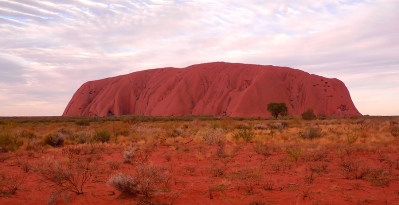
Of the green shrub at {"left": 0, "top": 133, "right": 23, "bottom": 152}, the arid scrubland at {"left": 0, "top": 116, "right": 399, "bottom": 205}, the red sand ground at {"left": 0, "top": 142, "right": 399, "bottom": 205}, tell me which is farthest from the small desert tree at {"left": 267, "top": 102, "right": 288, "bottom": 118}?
the red sand ground at {"left": 0, "top": 142, "right": 399, "bottom": 205}

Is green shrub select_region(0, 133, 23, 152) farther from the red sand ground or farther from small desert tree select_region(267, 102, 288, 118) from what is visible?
small desert tree select_region(267, 102, 288, 118)

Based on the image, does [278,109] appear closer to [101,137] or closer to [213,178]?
[101,137]

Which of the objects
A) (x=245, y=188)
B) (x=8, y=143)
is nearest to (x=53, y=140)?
(x=8, y=143)

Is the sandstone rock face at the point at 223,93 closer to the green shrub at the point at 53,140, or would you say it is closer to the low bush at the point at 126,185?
the green shrub at the point at 53,140

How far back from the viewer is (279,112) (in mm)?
58375

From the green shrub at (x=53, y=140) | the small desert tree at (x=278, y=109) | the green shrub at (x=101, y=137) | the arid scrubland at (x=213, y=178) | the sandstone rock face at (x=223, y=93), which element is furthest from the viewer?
the sandstone rock face at (x=223, y=93)

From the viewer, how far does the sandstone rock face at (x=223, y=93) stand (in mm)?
71438

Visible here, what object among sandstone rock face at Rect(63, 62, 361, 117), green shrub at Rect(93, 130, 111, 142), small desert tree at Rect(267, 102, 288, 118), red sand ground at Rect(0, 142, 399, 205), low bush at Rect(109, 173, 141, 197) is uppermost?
sandstone rock face at Rect(63, 62, 361, 117)

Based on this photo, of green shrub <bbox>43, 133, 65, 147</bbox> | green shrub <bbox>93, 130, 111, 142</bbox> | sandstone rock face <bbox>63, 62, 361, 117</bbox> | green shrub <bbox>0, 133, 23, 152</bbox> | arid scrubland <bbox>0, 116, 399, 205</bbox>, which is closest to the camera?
arid scrubland <bbox>0, 116, 399, 205</bbox>

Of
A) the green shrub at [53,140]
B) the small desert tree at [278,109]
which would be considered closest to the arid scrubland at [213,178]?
the green shrub at [53,140]

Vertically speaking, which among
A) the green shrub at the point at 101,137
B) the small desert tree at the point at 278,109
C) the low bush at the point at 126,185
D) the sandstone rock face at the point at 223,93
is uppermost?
the sandstone rock face at the point at 223,93

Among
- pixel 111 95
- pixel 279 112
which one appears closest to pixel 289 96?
pixel 279 112

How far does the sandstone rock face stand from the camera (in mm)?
Result: 71438

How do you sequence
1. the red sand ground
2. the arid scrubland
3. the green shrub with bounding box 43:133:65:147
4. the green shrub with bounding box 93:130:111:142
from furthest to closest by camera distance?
the green shrub with bounding box 93:130:111:142 < the green shrub with bounding box 43:133:65:147 < the arid scrubland < the red sand ground
